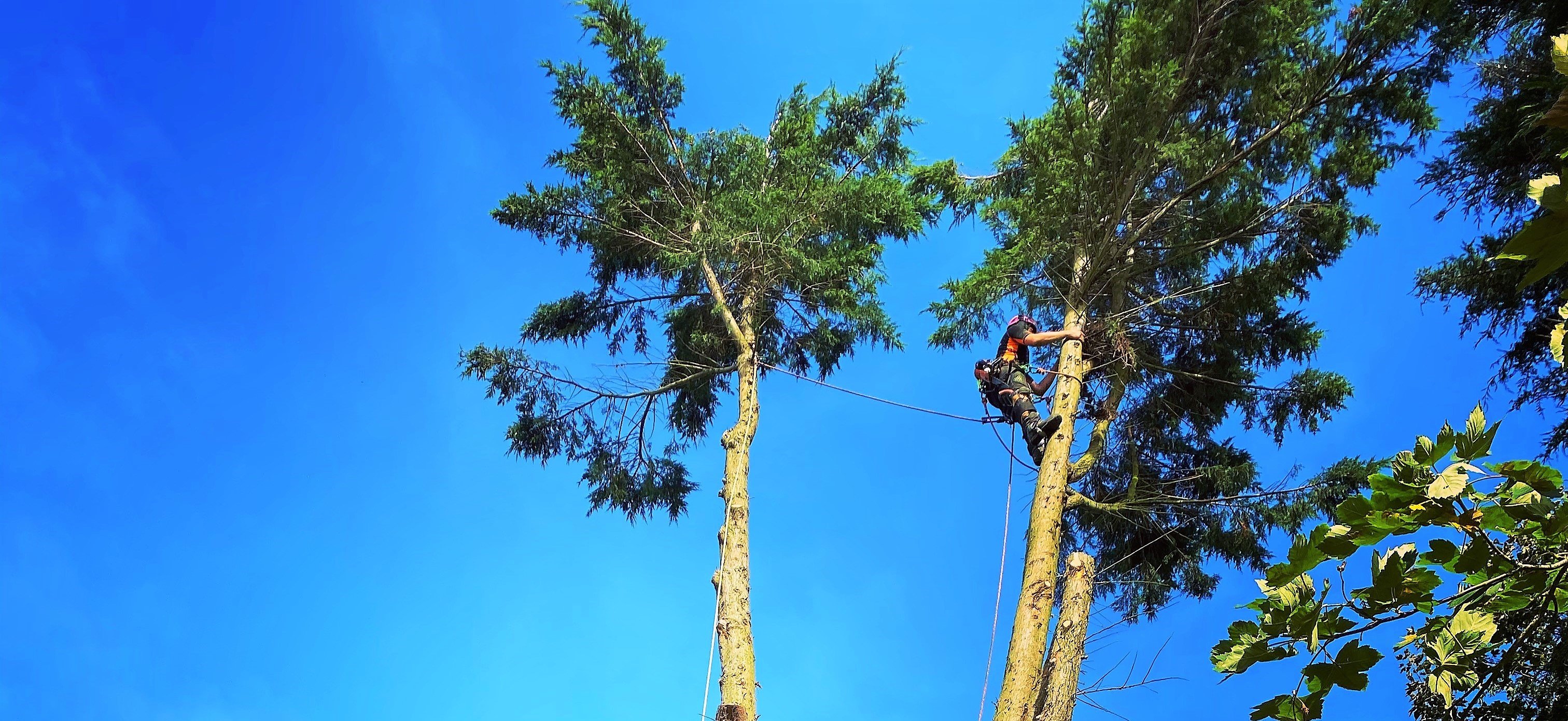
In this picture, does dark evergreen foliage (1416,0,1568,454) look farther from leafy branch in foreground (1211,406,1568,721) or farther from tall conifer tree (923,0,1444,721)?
leafy branch in foreground (1211,406,1568,721)

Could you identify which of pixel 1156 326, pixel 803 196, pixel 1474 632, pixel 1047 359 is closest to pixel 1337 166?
pixel 1156 326

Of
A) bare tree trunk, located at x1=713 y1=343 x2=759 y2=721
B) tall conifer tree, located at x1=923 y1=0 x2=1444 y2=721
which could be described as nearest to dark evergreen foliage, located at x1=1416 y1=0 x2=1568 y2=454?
tall conifer tree, located at x1=923 y1=0 x2=1444 y2=721

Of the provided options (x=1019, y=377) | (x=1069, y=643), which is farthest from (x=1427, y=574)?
(x=1019, y=377)

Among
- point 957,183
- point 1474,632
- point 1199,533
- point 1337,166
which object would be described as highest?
point 957,183

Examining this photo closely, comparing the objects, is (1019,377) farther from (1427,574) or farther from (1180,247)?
(1427,574)

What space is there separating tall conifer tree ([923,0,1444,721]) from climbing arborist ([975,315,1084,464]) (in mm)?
216

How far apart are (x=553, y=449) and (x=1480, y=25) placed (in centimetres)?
862

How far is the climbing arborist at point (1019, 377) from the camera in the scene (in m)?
7.29

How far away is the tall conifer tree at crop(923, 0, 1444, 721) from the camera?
7.23 m

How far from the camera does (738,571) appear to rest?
26.5 feet

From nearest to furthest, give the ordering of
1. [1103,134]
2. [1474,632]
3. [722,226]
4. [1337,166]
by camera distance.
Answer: [1474,632] → [1103,134] → [1337,166] → [722,226]

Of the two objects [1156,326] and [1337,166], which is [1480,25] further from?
[1156,326]

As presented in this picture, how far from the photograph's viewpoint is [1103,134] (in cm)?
728

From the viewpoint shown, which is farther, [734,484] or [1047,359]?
[1047,359]
